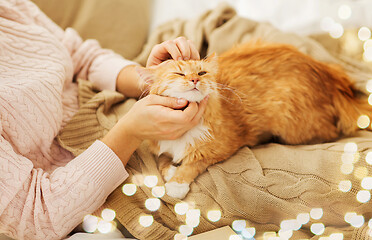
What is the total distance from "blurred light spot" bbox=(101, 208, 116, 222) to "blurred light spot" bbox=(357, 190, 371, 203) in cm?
79

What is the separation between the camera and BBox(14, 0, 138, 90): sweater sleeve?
1234 mm

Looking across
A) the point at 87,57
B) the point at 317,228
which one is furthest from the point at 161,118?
the point at 87,57

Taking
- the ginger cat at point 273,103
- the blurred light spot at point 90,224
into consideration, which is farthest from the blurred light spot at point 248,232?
the blurred light spot at point 90,224

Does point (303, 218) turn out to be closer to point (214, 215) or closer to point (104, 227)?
point (214, 215)

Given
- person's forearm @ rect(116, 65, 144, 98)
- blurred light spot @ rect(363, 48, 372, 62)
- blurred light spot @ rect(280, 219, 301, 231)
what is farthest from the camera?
blurred light spot @ rect(363, 48, 372, 62)

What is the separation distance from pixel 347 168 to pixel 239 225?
0.40 metres

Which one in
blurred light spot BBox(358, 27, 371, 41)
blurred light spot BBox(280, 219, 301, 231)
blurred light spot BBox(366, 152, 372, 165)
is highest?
blurred light spot BBox(358, 27, 371, 41)

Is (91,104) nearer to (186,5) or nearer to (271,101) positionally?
(271,101)

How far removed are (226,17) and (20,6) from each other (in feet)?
3.52

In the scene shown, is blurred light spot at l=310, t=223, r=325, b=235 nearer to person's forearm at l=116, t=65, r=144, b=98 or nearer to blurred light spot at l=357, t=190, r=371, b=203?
blurred light spot at l=357, t=190, r=371, b=203

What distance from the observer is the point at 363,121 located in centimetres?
120

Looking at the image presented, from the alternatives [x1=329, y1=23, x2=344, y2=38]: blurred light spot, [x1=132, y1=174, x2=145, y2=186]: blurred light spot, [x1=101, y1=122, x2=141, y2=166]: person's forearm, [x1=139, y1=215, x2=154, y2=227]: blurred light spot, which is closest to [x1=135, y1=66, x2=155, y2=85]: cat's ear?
[x1=101, y1=122, x2=141, y2=166]: person's forearm

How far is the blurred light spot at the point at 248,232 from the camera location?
2.77 feet

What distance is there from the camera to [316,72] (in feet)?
3.83
